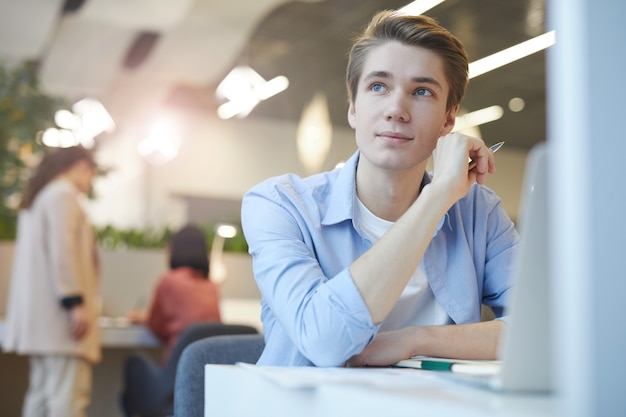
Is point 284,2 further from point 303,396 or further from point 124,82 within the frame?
point 303,396

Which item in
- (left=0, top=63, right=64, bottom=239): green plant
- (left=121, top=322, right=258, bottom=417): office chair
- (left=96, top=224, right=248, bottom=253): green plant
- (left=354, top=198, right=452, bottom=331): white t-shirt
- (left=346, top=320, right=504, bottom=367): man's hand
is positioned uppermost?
(left=0, top=63, right=64, bottom=239): green plant

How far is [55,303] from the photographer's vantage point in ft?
11.2

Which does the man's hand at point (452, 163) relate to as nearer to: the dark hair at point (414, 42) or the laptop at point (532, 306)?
the dark hair at point (414, 42)

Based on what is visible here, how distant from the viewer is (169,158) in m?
9.20

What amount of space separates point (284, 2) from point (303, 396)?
6.62 meters

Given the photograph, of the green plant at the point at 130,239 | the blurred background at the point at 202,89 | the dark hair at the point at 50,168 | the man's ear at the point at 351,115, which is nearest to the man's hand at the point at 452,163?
the man's ear at the point at 351,115

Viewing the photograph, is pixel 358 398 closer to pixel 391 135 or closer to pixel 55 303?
pixel 391 135

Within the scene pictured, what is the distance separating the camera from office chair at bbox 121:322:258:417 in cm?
283

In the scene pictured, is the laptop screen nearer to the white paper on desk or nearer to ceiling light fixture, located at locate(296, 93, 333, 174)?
the white paper on desk

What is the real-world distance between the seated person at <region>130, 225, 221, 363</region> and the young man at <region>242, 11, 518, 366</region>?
2.32 meters

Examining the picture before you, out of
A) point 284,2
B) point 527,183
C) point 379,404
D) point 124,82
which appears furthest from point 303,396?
point 124,82

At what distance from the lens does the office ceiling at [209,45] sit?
6355 mm

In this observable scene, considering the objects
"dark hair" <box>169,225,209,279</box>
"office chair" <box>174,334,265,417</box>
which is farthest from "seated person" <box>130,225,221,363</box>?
"office chair" <box>174,334,265,417</box>

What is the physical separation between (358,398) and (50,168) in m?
3.21
